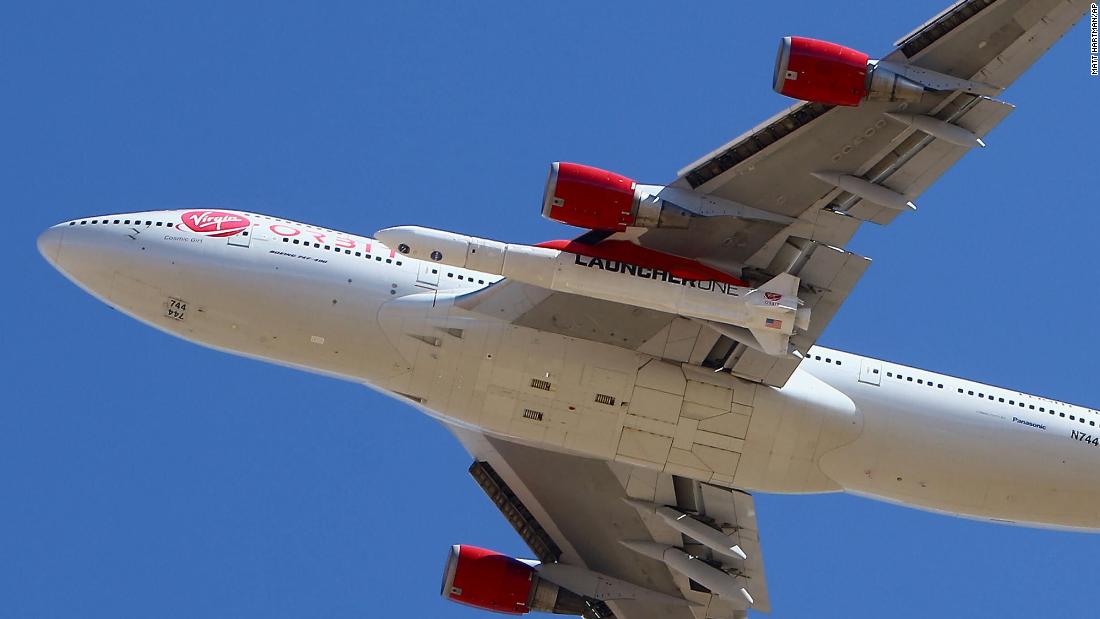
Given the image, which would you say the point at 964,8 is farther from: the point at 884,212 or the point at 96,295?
the point at 96,295

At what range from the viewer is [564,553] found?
41438 millimetres

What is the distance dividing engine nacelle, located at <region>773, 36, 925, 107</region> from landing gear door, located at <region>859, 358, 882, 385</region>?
26.2 ft

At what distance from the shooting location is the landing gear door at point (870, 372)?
122 feet

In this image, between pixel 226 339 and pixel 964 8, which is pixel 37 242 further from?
pixel 964 8

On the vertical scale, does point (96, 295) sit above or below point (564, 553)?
above

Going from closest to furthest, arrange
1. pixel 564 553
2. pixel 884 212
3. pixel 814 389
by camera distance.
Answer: pixel 884 212
pixel 814 389
pixel 564 553

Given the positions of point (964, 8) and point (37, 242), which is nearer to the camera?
point (964, 8)

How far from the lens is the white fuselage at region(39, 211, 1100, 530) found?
35.6 metres

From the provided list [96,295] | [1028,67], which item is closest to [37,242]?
[96,295]

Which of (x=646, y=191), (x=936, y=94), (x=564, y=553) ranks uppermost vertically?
(x=936, y=94)

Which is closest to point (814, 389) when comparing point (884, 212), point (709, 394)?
point (709, 394)

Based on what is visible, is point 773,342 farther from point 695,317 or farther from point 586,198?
point 586,198

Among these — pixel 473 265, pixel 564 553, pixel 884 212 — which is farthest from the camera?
pixel 564 553

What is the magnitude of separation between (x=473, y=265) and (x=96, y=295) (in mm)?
10527
